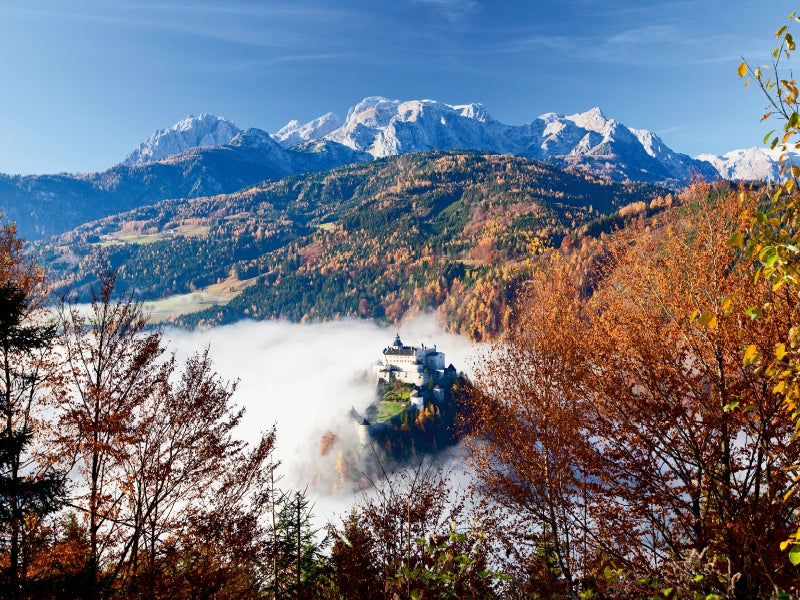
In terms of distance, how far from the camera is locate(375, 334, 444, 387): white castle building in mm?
113125

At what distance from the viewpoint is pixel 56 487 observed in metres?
10.3

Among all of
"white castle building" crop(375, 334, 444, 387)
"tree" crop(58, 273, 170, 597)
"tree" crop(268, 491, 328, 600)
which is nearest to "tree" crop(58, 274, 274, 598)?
"tree" crop(58, 273, 170, 597)

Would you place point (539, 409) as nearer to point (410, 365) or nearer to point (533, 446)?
point (533, 446)

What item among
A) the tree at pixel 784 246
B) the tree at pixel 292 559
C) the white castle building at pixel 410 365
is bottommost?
the tree at pixel 292 559

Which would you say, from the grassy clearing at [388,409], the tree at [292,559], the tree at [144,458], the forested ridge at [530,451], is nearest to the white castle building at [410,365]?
the grassy clearing at [388,409]

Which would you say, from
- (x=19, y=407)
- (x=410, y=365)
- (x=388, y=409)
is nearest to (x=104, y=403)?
(x=19, y=407)

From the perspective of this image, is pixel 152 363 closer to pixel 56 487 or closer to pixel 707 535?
pixel 56 487

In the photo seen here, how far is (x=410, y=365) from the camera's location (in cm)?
11419

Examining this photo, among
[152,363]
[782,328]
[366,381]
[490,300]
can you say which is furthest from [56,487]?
[490,300]

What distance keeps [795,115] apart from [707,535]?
8677mm

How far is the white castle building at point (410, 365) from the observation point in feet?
371

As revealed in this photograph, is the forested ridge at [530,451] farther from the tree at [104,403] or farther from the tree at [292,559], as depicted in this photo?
the tree at [292,559]

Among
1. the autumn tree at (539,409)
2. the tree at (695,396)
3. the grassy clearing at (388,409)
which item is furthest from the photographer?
the grassy clearing at (388,409)

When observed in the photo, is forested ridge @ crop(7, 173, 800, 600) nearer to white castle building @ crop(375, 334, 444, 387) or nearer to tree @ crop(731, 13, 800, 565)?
tree @ crop(731, 13, 800, 565)
